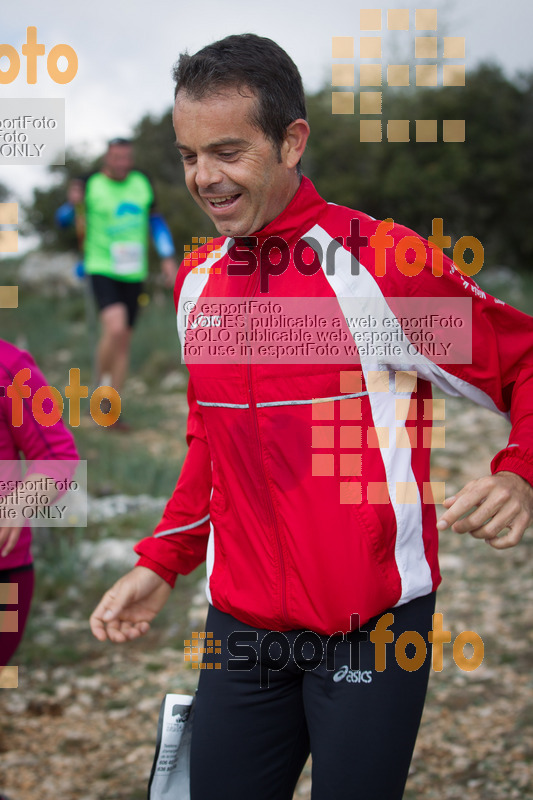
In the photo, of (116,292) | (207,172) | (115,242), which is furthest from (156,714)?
(115,242)

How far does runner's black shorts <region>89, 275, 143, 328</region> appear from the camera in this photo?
705 centimetres

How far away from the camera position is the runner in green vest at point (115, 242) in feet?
22.9

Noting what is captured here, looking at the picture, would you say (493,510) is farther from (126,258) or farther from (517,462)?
(126,258)

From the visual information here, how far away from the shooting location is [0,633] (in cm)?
235

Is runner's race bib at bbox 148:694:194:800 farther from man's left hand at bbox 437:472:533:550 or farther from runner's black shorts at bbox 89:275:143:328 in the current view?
runner's black shorts at bbox 89:275:143:328

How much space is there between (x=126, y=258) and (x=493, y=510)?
5877mm

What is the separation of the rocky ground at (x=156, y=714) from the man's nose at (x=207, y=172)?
2253mm

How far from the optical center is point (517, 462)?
5.24 ft

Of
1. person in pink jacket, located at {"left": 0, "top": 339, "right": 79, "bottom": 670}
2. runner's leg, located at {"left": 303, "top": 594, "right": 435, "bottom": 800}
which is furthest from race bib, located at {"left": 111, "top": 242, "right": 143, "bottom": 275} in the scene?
runner's leg, located at {"left": 303, "top": 594, "right": 435, "bottom": 800}

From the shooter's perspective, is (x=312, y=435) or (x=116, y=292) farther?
(x=116, y=292)

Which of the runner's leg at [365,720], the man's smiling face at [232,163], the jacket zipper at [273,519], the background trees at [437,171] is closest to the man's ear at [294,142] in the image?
the man's smiling face at [232,163]

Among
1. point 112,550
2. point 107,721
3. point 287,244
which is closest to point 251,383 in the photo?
point 287,244

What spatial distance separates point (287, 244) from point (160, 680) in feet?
8.34

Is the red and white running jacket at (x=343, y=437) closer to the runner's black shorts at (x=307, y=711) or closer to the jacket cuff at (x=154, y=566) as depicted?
the runner's black shorts at (x=307, y=711)
